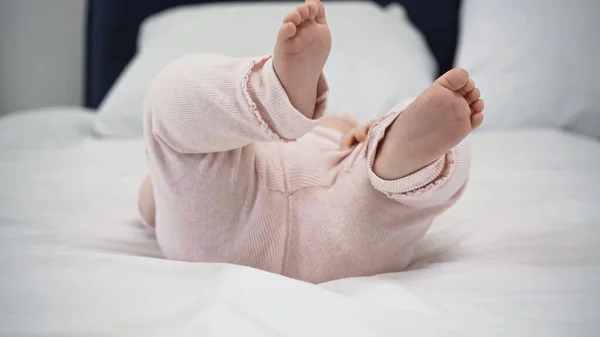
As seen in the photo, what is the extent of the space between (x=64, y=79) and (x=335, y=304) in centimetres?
162

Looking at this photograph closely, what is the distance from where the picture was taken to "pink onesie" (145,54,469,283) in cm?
60

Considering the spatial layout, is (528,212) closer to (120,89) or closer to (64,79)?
(120,89)

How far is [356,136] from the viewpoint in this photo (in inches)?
29.7

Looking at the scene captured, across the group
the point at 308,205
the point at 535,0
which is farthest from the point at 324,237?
the point at 535,0

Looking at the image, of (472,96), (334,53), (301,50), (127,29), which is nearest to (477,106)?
(472,96)

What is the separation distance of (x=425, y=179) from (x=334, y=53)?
2.38ft

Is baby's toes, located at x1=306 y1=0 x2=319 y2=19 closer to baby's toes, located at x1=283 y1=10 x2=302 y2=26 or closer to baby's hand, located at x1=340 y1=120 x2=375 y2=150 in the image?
baby's toes, located at x1=283 y1=10 x2=302 y2=26

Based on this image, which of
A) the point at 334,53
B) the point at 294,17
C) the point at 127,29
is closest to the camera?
the point at 294,17

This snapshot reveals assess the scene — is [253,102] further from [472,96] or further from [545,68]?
[545,68]

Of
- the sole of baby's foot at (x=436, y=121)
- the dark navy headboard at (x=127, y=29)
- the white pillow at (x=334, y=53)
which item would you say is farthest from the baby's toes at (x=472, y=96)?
the dark navy headboard at (x=127, y=29)

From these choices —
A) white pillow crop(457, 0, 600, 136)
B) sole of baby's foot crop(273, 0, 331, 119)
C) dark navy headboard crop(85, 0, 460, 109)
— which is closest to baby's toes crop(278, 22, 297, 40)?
sole of baby's foot crop(273, 0, 331, 119)

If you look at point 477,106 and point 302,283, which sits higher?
point 477,106

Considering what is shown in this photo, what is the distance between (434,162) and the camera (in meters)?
0.62

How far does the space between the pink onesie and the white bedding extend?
0.15 ft
